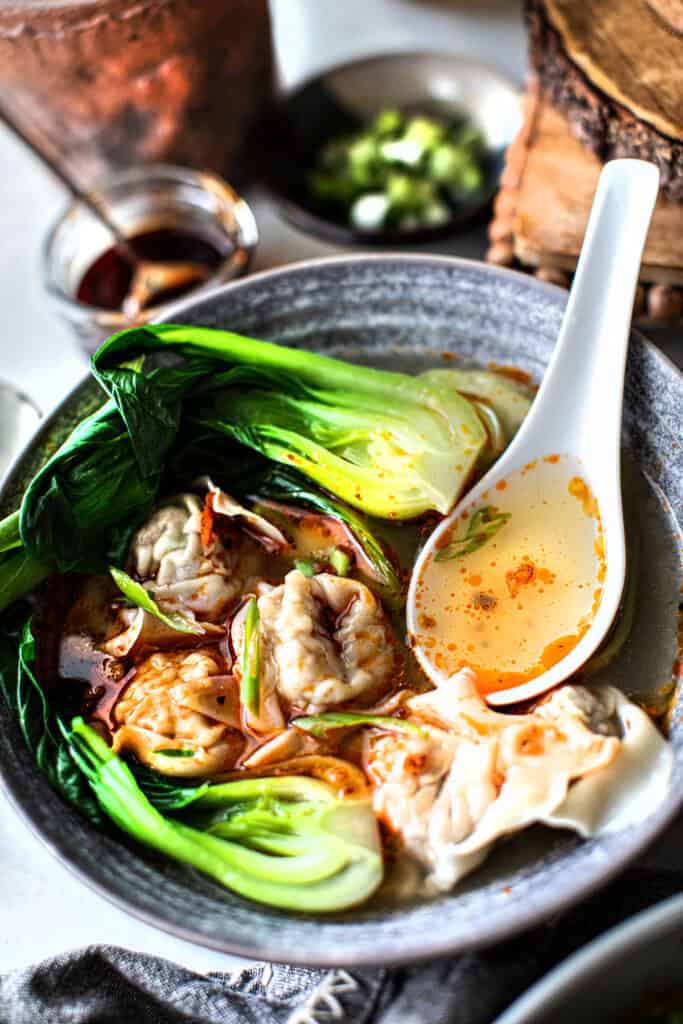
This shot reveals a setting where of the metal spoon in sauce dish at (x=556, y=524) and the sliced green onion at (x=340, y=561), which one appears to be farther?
the sliced green onion at (x=340, y=561)

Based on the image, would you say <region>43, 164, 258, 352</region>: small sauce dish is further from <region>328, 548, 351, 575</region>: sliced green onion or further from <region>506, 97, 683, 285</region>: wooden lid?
<region>328, 548, 351, 575</region>: sliced green onion

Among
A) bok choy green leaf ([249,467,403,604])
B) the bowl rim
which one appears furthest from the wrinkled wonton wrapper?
the bowl rim

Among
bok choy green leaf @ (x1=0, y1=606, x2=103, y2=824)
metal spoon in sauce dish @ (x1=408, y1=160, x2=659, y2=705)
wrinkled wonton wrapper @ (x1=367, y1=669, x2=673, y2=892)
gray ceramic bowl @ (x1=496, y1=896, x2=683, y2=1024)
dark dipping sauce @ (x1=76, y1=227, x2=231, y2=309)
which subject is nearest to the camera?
gray ceramic bowl @ (x1=496, y1=896, x2=683, y2=1024)

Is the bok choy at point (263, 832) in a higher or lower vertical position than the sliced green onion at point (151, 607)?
lower

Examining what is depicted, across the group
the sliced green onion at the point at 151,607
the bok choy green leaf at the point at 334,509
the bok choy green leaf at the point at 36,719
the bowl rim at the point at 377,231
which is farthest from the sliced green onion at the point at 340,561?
the bowl rim at the point at 377,231

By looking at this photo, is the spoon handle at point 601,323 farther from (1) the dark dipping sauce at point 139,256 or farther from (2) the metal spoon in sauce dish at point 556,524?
(1) the dark dipping sauce at point 139,256

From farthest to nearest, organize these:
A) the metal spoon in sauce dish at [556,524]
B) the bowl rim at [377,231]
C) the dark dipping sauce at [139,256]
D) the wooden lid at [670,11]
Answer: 1. the dark dipping sauce at [139,256]
2. the bowl rim at [377,231]
3. the wooden lid at [670,11]
4. the metal spoon in sauce dish at [556,524]

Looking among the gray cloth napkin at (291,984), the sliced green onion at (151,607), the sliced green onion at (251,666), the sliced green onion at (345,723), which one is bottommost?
the gray cloth napkin at (291,984)

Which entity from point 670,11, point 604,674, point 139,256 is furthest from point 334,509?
point 670,11
